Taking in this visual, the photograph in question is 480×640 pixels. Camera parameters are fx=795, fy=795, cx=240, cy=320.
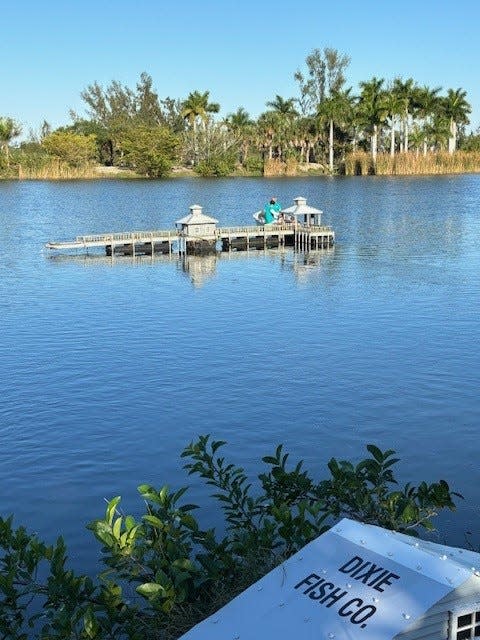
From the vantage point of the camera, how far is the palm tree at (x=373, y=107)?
4225 inches

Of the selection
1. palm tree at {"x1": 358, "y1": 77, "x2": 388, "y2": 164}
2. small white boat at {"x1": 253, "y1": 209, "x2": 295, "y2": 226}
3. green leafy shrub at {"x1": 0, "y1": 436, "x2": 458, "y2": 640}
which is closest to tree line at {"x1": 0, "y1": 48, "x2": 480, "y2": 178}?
palm tree at {"x1": 358, "y1": 77, "x2": 388, "y2": 164}

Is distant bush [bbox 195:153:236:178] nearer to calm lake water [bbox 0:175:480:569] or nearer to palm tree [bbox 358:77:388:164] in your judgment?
palm tree [bbox 358:77:388:164]

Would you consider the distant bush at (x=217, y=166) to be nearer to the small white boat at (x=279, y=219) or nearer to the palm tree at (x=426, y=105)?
the palm tree at (x=426, y=105)

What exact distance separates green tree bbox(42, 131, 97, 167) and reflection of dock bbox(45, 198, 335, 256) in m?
73.9

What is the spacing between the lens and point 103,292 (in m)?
32.3

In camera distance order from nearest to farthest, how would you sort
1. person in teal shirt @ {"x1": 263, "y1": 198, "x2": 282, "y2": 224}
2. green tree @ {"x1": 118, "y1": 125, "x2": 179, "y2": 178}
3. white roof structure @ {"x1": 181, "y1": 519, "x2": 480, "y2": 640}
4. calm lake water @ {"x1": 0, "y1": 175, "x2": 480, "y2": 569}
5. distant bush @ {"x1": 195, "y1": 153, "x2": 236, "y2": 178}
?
white roof structure @ {"x1": 181, "y1": 519, "x2": 480, "y2": 640}, calm lake water @ {"x1": 0, "y1": 175, "x2": 480, "y2": 569}, person in teal shirt @ {"x1": 263, "y1": 198, "x2": 282, "y2": 224}, distant bush @ {"x1": 195, "y1": 153, "x2": 236, "y2": 178}, green tree @ {"x1": 118, "y1": 125, "x2": 179, "y2": 178}

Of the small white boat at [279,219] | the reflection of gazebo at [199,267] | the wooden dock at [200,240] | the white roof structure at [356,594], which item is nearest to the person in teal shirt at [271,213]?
the small white boat at [279,219]

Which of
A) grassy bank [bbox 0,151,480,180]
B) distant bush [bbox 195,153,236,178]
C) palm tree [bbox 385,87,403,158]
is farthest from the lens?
distant bush [bbox 195,153,236,178]

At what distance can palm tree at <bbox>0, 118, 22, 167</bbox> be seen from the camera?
11269cm

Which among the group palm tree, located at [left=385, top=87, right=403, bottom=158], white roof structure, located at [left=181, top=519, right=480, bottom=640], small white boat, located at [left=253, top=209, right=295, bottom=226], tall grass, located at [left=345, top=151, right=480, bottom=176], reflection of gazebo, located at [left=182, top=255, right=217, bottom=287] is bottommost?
reflection of gazebo, located at [left=182, top=255, right=217, bottom=287]

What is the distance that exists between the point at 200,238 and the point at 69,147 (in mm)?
78559

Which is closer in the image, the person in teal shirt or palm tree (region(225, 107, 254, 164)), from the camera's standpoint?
the person in teal shirt

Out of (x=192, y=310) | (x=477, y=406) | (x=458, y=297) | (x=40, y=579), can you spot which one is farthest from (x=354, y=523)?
(x=458, y=297)

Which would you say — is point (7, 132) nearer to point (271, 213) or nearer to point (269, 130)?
point (269, 130)
